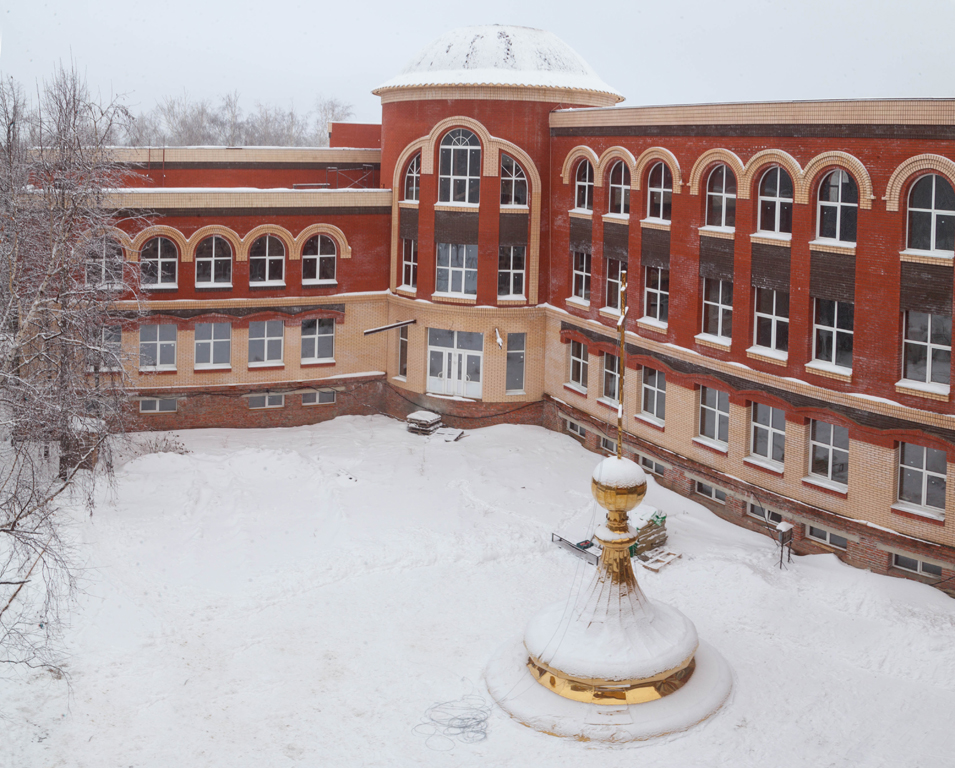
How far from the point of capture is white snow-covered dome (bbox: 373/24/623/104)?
1238 inches

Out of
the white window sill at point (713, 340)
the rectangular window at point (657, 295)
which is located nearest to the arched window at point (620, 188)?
the rectangular window at point (657, 295)

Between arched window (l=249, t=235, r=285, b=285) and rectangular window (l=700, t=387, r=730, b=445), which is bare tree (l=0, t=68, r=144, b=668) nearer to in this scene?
arched window (l=249, t=235, r=285, b=285)

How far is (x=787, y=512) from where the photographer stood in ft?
80.0

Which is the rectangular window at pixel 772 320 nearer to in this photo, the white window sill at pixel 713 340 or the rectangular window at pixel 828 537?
the white window sill at pixel 713 340

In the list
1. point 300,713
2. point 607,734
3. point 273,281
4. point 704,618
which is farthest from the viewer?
point 273,281

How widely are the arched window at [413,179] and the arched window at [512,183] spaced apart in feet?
9.13

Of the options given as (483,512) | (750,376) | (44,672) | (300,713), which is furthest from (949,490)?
(44,672)

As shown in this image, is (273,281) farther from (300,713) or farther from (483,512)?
(300,713)

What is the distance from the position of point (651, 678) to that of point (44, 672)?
1076 cm

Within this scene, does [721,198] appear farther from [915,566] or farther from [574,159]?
[915,566]

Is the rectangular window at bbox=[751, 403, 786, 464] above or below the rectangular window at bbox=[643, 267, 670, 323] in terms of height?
below

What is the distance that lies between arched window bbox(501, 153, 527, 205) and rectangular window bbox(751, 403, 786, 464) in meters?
10.7

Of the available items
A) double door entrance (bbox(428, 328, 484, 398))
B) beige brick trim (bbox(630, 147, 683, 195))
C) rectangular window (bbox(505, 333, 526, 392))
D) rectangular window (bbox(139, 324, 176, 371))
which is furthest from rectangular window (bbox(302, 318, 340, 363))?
beige brick trim (bbox(630, 147, 683, 195))

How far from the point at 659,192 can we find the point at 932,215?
26.6ft
